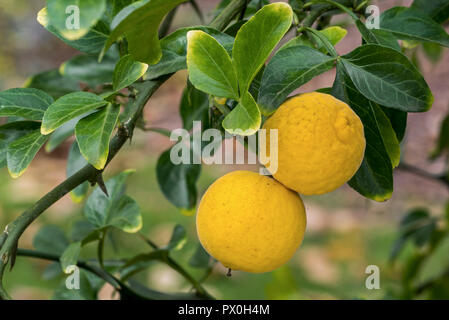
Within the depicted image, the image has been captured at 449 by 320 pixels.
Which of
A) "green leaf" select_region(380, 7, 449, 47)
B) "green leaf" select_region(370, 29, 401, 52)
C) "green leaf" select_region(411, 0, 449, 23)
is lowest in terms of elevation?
"green leaf" select_region(370, 29, 401, 52)

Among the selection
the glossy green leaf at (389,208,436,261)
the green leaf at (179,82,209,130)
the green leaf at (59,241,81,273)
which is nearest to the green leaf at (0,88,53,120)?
the green leaf at (59,241,81,273)

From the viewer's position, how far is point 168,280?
170 cm

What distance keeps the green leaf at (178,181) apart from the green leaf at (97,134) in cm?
28

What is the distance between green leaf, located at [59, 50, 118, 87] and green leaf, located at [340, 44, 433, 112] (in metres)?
0.40

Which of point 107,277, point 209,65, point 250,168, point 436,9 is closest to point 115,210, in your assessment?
point 107,277

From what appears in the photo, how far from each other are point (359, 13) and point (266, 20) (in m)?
0.21

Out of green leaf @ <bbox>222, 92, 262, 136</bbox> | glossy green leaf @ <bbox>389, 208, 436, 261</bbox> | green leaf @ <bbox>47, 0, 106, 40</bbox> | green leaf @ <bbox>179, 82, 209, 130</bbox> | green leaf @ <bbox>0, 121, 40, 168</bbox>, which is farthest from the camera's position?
glossy green leaf @ <bbox>389, 208, 436, 261</bbox>

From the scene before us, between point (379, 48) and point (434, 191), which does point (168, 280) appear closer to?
point (434, 191)

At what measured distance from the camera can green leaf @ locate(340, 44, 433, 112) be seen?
44 centimetres

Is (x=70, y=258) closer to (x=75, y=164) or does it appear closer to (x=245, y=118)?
(x=75, y=164)

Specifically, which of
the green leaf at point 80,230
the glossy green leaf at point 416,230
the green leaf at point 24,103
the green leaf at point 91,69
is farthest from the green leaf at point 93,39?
the glossy green leaf at point 416,230

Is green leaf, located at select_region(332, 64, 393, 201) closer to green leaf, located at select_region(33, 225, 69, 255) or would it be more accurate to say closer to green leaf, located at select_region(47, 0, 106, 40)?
green leaf, located at select_region(47, 0, 106, 40)

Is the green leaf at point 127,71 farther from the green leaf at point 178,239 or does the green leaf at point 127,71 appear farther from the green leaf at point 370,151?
the green leaf at point 178,239
